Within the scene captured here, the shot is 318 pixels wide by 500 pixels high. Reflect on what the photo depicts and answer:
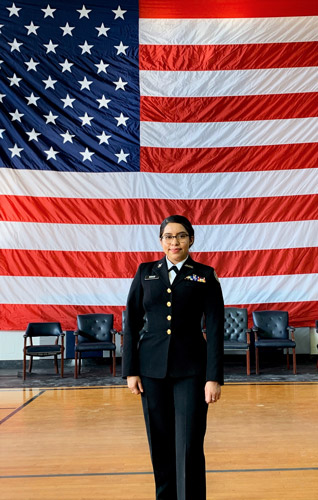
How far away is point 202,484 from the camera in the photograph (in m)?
2.08

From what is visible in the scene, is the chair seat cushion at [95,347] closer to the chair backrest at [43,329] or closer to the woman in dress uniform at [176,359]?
the chair backrest at [43,329]

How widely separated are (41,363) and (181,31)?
540 centimetres

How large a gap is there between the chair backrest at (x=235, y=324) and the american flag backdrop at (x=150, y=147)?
0.95 ft

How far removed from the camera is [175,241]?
216cm

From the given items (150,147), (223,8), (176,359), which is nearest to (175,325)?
(176,359)

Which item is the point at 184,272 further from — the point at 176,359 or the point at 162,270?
the point at 176,359

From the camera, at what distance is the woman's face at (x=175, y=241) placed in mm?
2150

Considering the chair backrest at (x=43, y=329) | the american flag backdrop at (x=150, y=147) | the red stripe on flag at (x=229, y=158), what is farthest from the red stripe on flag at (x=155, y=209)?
the chair backrest at (x=43, y=329)

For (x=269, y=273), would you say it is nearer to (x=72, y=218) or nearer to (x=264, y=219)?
(x=264, y=219)

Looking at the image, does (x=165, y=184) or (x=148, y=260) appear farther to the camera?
(x=165, y=184)

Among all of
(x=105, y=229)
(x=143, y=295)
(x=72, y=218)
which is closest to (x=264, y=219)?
(x=105, y=229)

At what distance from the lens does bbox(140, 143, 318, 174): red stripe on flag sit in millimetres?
7738

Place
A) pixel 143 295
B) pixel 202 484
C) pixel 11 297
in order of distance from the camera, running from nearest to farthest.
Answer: pixel 202 484 → pixel 143 295 → pixel 11 297

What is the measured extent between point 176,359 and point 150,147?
603 cm
